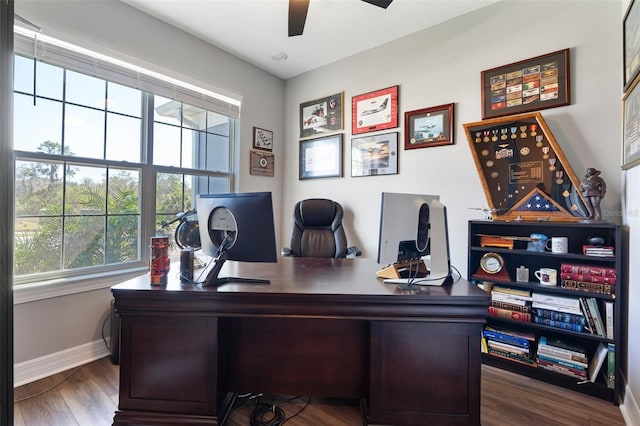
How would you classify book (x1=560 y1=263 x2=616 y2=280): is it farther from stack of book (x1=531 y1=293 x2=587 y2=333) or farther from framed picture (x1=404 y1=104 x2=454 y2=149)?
framed picture (x1=404 y1=104 x2=454 y2=149)

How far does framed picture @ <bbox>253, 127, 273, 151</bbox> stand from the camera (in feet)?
11.7

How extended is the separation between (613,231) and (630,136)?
0.61 m

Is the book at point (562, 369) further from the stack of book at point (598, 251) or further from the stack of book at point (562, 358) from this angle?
the stack of book at point (598, 251)

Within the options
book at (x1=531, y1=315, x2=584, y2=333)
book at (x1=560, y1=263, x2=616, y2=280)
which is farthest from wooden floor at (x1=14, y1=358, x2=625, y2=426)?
book at (x1=560, y1=263, x2=616, y2=280)

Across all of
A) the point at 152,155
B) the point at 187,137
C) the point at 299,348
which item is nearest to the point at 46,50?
the point at 152,155

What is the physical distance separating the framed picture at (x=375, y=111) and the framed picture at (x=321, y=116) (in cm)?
19

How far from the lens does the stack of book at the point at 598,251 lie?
1.80m

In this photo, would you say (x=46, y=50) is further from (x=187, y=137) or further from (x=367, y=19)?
(x=367, y=19)

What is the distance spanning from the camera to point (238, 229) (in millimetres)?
1466

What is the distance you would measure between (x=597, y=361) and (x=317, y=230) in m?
2.29

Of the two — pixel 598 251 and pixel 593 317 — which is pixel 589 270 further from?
pixel 593 317

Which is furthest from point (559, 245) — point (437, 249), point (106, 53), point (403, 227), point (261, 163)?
point (106, 53)

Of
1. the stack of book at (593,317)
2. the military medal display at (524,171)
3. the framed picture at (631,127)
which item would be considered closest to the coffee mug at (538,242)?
the military medal display at (524,171)

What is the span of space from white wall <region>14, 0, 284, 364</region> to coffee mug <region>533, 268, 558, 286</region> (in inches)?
114
